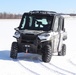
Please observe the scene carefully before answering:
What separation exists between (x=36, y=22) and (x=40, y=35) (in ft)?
4.02

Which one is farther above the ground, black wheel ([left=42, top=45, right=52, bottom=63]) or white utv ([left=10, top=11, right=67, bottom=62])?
white utv ([left=10, top=11, right=67, bottom=62])

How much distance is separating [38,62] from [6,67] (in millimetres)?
1755

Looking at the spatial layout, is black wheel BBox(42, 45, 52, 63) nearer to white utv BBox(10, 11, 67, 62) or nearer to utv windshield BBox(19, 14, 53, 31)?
white utv BBox(10, 11, 67, 62)

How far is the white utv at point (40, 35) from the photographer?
1277cm

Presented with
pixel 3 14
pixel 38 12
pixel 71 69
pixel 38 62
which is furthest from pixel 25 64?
pixel 3 14

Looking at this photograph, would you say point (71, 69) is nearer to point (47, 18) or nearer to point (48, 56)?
point (48, 56)

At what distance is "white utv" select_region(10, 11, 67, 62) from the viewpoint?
1277cm

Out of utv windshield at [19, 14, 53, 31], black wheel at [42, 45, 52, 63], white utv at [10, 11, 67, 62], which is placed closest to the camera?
black wheel at [42, 45, 52, 63]

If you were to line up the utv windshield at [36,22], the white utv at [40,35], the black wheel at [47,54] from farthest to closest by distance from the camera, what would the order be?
the utv windshield at [36,22]
the white utv at [40,35]
the black wheel at [47,54]

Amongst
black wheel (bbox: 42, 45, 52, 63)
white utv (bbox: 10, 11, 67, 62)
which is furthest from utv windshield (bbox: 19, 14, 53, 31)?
black wheel (bbox: 42, 45, 52, 63)

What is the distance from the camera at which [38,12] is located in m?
13.9

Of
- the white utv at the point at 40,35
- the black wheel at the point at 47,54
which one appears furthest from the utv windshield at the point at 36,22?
the black wheel at the point at 47,54

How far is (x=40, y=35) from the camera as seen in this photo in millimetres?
12773

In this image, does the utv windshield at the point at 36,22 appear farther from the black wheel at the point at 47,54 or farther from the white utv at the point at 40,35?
the black wheel at the point at 47,54
